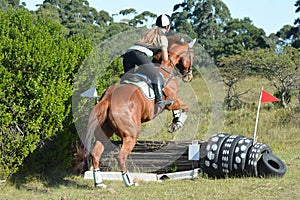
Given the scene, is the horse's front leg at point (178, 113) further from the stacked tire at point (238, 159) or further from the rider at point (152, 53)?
the stacked tire at point (238, 159)

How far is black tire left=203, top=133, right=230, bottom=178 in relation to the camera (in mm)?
7992

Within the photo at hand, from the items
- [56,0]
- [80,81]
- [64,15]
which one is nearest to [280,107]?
[80,81]

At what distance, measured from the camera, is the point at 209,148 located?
811 cm

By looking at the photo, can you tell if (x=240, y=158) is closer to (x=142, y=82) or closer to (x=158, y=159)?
(x=158, y=159)

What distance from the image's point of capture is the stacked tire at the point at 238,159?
307 inches

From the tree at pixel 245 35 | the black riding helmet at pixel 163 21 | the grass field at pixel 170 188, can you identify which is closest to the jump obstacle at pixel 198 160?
the grass field at pixel 170 188

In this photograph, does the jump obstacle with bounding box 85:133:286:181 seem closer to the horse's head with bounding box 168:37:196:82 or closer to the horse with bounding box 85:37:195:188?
the horse with bounding box 85:37:195:188

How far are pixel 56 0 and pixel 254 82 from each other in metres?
29.6

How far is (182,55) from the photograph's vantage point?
8.40 m

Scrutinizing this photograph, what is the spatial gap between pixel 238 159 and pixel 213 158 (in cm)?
45

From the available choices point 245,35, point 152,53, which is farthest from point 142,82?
point 245,35

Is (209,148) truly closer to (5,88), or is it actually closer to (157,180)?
(157,180)

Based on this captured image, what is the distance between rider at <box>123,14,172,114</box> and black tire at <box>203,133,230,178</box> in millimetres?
1182

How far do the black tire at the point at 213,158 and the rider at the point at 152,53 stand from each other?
1.18 m
